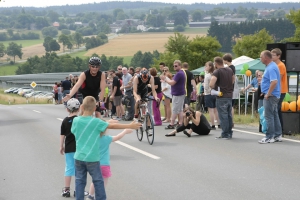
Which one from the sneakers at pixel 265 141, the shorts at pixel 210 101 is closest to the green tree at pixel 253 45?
the shorts at pixel 210 101

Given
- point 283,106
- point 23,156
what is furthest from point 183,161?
point 283,106

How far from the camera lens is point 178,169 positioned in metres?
10.5

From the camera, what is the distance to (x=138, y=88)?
1502 cm

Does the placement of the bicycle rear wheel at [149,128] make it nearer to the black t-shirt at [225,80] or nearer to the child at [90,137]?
the black t-shirt at [225,80]

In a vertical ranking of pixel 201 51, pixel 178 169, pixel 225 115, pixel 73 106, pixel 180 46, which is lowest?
pixel 201 51

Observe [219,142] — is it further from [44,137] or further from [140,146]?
[44,137]

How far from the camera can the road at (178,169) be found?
8.58 meters

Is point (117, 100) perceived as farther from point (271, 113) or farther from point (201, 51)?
point (201, 51)

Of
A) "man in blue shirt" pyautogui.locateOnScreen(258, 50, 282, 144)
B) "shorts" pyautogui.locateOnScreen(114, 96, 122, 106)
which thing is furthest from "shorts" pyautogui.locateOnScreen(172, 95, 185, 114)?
"shorts" pyautogui.locateOnScreen(114, 96, 122, 106)

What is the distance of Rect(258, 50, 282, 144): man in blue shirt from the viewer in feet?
42.9

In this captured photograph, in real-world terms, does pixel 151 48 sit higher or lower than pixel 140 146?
lower

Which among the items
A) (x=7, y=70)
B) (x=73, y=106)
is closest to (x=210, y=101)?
(x=73, y=106)

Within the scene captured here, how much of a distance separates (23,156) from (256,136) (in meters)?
5.28

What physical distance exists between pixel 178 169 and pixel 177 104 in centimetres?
640
